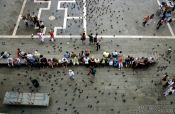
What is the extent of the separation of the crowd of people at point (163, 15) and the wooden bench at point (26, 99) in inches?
577

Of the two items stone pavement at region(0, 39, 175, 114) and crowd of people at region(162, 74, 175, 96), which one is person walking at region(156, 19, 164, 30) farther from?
crowd of people at region(162, 74, 175, 96)

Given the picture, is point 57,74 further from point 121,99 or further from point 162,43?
point 162,43

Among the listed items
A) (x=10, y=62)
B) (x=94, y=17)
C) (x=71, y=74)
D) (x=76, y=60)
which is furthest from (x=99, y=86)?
(x=94, y=17)

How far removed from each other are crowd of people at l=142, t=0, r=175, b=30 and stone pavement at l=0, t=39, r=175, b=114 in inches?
151

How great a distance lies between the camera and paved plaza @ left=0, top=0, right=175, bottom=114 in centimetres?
2442

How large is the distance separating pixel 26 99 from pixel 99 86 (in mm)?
6362

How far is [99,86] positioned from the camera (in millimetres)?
25812

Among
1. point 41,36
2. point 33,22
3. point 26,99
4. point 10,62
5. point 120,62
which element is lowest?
point 26,99

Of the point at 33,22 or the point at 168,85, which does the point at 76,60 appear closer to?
the point at 33,22

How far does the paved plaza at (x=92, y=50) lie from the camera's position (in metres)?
24.4

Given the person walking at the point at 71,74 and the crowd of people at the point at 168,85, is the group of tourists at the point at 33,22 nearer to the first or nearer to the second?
the person walking at the point at 71,74

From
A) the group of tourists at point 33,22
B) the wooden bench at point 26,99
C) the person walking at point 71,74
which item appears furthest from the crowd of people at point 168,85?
the group of tourists at point 33,22

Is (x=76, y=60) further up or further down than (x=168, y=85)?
further up

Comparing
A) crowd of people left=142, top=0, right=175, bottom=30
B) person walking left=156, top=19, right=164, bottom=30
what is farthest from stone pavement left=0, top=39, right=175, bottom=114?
crowd of people left=142, top=0, right=175, bottom=30
